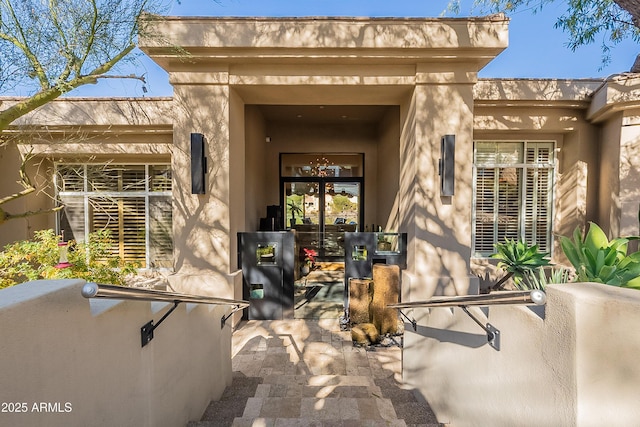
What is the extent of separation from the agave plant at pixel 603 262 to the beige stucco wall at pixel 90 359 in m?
2.94

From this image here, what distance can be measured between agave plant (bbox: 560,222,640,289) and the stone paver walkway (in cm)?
162

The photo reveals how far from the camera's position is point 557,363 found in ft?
3.68

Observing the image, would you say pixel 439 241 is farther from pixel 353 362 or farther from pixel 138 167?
pixel 138 167

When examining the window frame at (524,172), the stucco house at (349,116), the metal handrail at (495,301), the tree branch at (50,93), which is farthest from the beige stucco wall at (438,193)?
the tree branch at (50,93)

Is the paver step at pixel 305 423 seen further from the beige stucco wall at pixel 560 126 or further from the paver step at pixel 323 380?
the beige stucco wall at pixel 560 126

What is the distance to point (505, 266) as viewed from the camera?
14.6 feet

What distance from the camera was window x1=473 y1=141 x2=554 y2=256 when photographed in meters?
5.41

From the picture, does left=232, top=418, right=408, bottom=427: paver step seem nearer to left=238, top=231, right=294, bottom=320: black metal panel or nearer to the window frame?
left=238, top=231, right=294, bottom=320: black metal panel

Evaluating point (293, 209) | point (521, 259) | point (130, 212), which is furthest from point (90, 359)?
point (293, 209)

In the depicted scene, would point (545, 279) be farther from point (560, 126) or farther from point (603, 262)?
point (560, 126)

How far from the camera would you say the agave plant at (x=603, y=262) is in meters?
1.96

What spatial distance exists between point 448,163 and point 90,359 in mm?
4140

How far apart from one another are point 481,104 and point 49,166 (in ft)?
26.8

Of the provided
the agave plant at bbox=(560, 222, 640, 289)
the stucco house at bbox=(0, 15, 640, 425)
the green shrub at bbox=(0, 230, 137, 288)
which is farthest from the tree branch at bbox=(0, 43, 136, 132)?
the agave plant at bbox=(560, 222, 640, 289)
